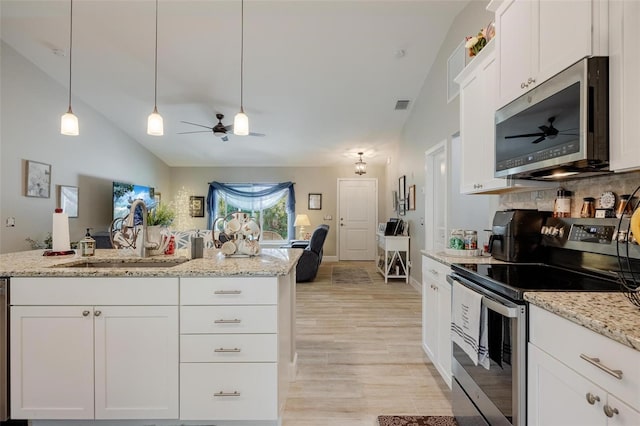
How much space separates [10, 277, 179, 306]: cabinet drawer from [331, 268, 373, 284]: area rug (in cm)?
398

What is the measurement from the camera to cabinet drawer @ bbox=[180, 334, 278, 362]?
1.59 metres

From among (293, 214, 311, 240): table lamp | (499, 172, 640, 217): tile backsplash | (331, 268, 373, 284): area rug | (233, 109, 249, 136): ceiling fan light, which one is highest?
(233, 109, 249, 136): ceiling fan light

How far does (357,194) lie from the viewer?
796cm

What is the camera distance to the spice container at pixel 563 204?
1.68 m

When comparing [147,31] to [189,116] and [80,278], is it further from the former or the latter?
[80,278]

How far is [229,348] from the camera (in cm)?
160

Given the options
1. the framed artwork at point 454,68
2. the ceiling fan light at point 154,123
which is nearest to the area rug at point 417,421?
the ceiling fan light at point 154,123

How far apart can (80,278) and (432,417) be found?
214 centimetres

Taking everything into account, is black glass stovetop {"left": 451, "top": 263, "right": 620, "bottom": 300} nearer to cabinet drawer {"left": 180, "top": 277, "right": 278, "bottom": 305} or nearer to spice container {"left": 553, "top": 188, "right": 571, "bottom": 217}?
spice container {"left": 553, "top": 188, "right": 571, "bottom": 217}

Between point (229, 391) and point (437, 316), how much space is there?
1461mm

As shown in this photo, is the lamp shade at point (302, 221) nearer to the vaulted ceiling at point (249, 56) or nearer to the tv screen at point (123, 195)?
the vaulted ceiling at point (249, 56)

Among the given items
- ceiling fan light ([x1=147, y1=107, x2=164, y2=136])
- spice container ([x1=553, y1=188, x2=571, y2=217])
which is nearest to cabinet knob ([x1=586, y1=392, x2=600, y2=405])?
spice container ([x1=553, y1=188, x2=571, y2=217])

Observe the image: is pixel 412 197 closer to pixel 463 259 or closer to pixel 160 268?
pixel 463 259

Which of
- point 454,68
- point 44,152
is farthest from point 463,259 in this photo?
point 44,152
